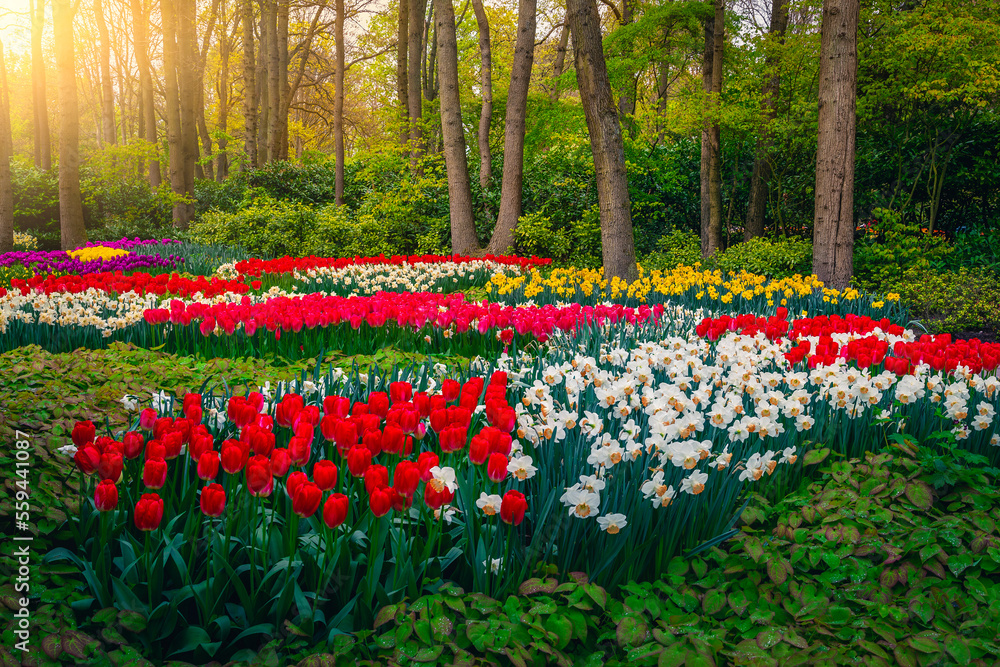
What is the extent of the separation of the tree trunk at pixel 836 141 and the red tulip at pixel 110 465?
7.54 meters

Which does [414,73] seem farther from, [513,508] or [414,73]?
[513,508]

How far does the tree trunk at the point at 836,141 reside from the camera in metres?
7.19

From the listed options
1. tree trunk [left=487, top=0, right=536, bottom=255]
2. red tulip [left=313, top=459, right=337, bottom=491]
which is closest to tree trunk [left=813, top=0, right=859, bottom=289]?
tree trunk [left=487, top=0, right=536, bottom=255]

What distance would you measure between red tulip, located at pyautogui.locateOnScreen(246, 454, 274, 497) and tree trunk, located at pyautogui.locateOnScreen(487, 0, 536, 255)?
9.31 m

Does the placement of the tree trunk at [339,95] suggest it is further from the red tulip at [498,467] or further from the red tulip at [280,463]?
the red tulip at [498,467]

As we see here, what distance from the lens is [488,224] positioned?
42.7 feet

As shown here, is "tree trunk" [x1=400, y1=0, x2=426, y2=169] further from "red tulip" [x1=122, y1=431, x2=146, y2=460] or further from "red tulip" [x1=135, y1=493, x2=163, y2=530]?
"red tulip" [x1=135, y1=493, x2=163, y2=530]

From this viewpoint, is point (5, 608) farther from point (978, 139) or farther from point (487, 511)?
point (978, 139)

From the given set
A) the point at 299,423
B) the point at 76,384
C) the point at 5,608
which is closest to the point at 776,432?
the point at 299,423

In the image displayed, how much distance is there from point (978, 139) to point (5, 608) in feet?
42.0

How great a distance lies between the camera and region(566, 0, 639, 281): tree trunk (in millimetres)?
7598

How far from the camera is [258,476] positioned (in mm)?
1696

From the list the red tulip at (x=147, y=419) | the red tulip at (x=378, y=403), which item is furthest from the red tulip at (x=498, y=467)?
the red tulip at (x=147, y=419)

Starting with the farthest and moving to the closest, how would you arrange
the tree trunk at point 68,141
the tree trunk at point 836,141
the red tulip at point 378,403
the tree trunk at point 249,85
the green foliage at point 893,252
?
the tree trunk at point 249,85 → the tree trunk at point 68,141 → the green foliage at point 893,252 → the tree trunk at point 836,141 → the red tulip at point 378,403
